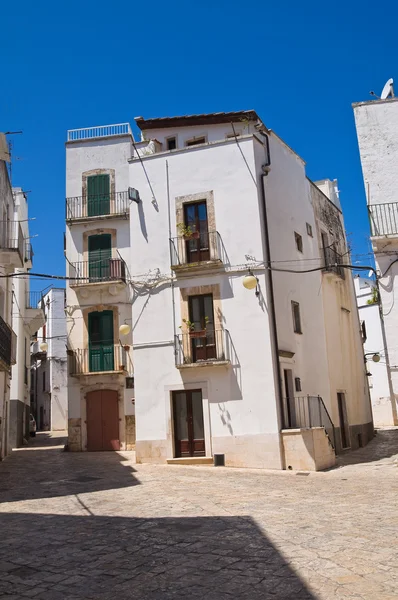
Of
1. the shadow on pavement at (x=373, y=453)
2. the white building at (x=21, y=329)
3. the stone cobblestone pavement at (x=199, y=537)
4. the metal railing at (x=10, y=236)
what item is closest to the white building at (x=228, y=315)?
the shadow on pavement at (x=373, y=453)

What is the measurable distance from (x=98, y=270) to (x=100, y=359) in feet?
12.5

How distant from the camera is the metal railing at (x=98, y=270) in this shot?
25.4 metres

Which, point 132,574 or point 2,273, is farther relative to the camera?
point 2,273

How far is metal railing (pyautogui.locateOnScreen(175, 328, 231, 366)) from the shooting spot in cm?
1878

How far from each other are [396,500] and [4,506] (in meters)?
7.37

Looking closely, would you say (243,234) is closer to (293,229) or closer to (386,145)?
(293,229)

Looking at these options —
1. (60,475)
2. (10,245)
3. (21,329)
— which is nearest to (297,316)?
(60,475)

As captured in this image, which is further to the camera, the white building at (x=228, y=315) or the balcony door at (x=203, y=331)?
the balcony door at (x=203, y=331)

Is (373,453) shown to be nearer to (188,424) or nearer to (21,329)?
(188,424)

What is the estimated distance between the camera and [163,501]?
11.6m

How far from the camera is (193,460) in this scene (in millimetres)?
18266

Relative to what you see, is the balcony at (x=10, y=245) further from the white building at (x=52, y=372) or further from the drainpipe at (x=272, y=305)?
the white building at (x=52, y=372)

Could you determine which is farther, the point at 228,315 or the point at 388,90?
the point at 388,90

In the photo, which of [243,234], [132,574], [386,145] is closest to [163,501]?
[132,574]
